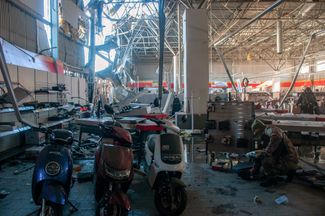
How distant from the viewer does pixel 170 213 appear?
2.74 m

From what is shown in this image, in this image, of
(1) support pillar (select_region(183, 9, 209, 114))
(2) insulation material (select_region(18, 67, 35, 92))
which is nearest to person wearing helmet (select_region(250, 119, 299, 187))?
(1) support pillar (select_region(183, 9, 209, 114))

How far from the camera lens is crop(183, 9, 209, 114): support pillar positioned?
8.62 m

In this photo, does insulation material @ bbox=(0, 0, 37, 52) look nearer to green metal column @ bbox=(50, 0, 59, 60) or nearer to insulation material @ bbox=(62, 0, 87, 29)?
green metal column @ bbox=(50, 0, 59, 60)

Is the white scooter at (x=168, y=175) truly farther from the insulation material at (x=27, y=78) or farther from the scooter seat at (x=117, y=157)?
the insulation material at (x=27, y=78)

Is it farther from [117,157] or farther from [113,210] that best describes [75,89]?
[113,210]

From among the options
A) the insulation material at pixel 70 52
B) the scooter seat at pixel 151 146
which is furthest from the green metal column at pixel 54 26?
the scooter seat at pixel 151 146

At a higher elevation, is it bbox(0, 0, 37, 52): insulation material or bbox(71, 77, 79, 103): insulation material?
bbox(0, 0, 37, 52): insulation material

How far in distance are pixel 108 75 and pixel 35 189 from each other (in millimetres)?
5331

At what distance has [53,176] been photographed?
7.45 ft

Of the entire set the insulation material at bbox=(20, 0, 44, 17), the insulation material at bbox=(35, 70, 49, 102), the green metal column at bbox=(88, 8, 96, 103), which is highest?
the insulation material at bbox=(20, 0, 44, 17)

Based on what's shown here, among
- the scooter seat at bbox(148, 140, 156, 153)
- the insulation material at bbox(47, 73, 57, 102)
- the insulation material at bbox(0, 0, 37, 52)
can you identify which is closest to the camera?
the scooter seat at bbox(148, 140, 156, 153)

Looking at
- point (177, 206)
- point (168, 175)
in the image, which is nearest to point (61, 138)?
point (168, 175)

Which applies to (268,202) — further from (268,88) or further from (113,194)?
(268,88)

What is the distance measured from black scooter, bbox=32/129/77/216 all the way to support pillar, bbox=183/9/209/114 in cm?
627
